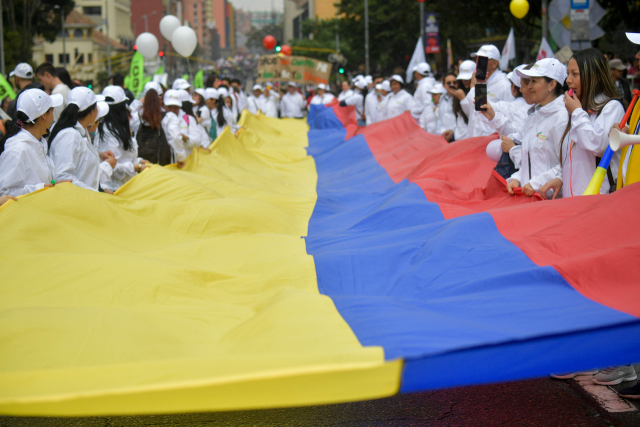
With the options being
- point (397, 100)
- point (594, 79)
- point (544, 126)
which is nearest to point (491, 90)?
point (544, 126)

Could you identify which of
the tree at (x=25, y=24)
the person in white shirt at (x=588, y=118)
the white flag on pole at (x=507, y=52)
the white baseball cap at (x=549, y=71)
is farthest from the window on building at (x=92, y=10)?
the person in white shirt at (x=588, y=118)

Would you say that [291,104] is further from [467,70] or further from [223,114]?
[467,70]

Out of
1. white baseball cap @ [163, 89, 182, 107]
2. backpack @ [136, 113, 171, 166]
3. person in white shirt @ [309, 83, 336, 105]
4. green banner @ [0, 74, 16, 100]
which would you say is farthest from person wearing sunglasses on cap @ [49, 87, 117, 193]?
person in white shirt @ [309, 83, 336, 105]

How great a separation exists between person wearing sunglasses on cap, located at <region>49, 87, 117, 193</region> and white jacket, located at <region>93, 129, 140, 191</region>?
0.89m

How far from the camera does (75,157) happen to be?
5.41 meters

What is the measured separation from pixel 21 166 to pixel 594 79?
4280 millimetres

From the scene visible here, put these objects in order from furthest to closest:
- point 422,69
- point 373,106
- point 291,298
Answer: point 373,106, point 422,69, point 291,298

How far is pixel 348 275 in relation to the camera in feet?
13.3

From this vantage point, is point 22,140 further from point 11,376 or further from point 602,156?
point 602,156

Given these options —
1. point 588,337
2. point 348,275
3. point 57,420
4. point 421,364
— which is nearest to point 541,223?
point 348,275

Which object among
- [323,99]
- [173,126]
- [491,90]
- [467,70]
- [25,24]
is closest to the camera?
[491,90]

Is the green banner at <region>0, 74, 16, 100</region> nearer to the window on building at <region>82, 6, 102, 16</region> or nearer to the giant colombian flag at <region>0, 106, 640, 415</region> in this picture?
the giant colombian flag at <region>0, 106, 640, 415</region>

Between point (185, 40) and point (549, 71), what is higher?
point (185, 40)

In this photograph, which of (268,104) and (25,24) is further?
(25,24)
